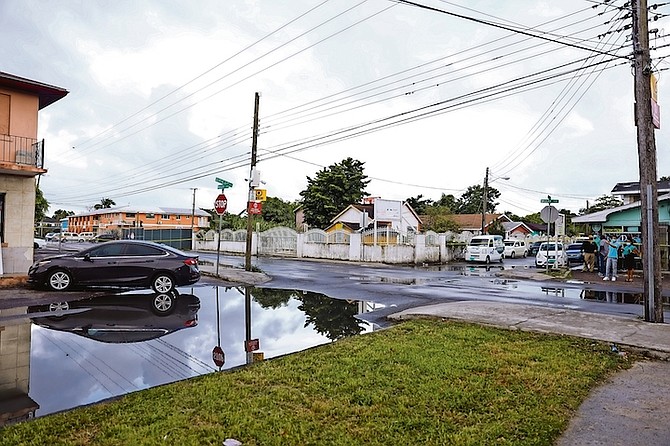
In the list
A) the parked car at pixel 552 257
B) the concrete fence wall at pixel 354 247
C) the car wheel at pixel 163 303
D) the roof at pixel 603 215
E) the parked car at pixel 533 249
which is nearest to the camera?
the car wheel at pixel 163 303

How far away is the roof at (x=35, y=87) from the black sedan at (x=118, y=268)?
21.9 ft

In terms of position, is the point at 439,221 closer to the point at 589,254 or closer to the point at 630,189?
the point at 630,189

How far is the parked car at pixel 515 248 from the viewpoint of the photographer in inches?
1560

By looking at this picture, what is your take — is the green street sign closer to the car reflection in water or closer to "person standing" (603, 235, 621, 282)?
the car reflection in water

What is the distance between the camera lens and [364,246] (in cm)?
3228

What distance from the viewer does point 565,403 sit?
487cm

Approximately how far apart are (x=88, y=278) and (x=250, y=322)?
634 cm

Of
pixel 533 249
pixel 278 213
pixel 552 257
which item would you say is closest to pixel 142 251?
pixel 552 257

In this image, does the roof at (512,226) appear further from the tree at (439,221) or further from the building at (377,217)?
the building at (377,217)

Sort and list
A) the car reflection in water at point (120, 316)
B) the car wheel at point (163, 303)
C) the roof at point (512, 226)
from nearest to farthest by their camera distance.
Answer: the car reflection in water at point (120, 316) < the car wheel at point (163, 303) < the roof at point (512, 226)

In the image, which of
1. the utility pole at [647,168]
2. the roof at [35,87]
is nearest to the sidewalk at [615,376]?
the utility pole at [647,168]

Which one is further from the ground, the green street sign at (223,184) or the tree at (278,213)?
the tree at (278,213)

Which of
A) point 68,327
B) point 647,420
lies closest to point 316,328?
point 68,327

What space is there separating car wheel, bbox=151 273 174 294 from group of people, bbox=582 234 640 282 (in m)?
16.6
